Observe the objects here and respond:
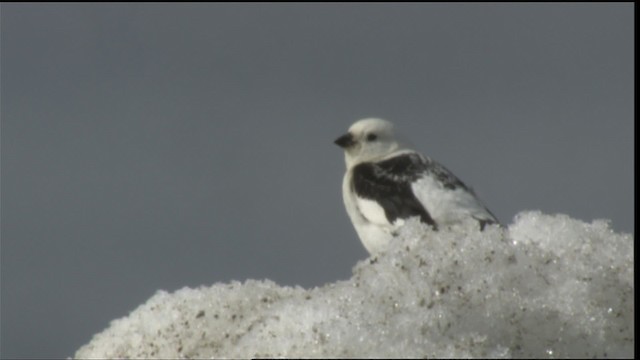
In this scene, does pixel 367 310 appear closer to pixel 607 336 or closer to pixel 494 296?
pixel 494 296

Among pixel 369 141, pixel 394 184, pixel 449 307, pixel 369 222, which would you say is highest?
pixel 369 141

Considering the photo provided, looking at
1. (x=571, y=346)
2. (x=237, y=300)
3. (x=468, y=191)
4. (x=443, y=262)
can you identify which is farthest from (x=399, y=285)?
(x=468, y=191)

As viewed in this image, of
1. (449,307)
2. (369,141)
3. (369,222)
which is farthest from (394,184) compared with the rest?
(449,307)

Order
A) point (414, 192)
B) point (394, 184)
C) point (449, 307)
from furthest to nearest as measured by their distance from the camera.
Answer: point (394, 184) → point (414, 192) → point (449, 307)

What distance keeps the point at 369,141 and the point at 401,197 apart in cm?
194

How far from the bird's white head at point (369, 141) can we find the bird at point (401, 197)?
32cm

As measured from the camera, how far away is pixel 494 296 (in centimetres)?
384

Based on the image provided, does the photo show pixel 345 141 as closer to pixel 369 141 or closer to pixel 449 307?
pixel 369 141

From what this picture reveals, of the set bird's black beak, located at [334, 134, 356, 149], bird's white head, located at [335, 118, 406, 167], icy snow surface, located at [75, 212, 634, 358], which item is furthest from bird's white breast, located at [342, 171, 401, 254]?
icy snow surface, located at [75, 212, 634, 358]

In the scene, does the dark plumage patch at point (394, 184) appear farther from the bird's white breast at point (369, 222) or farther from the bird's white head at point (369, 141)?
the bird's white head at point (369, 141)

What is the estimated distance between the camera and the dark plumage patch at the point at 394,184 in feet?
30.0

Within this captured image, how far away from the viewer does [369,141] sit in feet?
37.0

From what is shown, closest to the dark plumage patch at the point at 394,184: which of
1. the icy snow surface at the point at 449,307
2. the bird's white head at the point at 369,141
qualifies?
the bird's white head at the point at 369,141

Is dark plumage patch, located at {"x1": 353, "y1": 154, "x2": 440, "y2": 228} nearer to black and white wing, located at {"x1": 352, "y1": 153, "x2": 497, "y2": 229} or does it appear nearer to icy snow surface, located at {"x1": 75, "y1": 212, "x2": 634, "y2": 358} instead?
black and white wing, located at {"x1": 352, "y1": 153, "x2": 497, "y2": 229}
